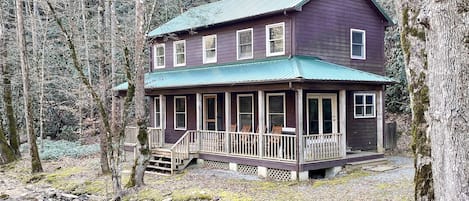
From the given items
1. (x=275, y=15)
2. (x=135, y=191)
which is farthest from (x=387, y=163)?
(x=135, y=191)

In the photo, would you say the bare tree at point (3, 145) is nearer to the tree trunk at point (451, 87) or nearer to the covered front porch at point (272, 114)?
the covered front porch at point (272, 114)

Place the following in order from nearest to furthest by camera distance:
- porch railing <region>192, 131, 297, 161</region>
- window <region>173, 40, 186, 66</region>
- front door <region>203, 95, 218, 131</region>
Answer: porch railing <region>192, 131, 297, 161</region>
front door <region>203, 95, 218, 131</region>
window <region>173, 40, 186, 66</region>

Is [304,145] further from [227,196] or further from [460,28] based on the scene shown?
[460,28]

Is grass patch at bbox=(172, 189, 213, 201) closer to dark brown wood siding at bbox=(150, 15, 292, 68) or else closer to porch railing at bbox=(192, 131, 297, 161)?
porch railing at bbox=(192, 131, 297, 161)

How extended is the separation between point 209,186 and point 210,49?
7.39 m

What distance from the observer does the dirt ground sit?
11397 mm

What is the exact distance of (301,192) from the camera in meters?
11.9

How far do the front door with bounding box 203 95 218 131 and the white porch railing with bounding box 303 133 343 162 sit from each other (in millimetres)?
5321

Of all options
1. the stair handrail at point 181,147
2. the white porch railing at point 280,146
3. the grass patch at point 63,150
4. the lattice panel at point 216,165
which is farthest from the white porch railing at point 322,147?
the grass patch at point 63,150

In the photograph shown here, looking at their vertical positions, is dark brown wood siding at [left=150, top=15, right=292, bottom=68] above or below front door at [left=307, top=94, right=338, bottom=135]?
Answer: above

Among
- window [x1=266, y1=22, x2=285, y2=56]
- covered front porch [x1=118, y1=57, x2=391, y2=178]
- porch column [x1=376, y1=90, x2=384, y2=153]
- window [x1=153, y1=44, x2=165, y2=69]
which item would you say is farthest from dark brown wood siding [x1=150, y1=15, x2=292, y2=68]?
porch column [x1=376, y1=90, x2=384, y2=153]

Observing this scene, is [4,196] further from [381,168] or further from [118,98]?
[381,168]

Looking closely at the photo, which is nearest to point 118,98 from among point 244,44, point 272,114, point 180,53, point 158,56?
point 158,56

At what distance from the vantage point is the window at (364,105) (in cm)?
1792
